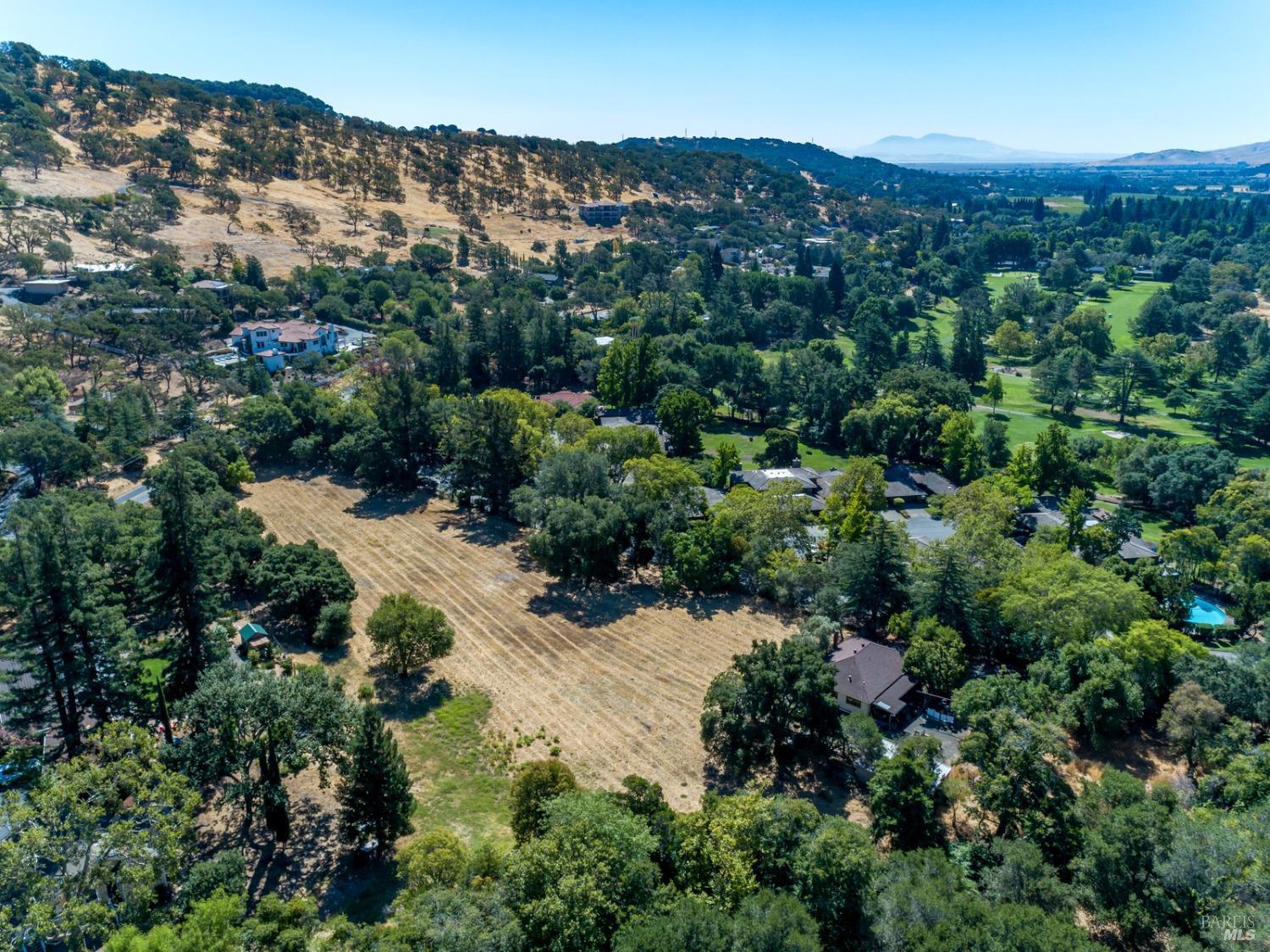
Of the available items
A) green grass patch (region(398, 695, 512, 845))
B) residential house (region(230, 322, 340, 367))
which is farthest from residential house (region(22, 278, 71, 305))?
green grass patch (region(398, 695, 512, 845))

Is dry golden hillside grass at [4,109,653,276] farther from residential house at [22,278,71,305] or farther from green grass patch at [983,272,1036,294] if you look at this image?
green grass patch at [983,272,1036,294]

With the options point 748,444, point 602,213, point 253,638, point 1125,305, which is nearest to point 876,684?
point 253,638

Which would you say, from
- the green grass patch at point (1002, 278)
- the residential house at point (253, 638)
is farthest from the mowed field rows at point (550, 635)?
the green grass patch at point (1002, 278)

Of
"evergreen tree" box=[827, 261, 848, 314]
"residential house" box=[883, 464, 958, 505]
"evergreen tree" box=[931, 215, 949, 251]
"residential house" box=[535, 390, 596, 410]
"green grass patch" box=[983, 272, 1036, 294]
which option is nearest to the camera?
"residential house" box=[883, 464, 958, 505]

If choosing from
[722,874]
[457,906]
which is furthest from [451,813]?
[722,874]

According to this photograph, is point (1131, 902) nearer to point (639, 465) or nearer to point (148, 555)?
point (639, 465)

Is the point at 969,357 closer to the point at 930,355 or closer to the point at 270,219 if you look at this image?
the point at 930,355

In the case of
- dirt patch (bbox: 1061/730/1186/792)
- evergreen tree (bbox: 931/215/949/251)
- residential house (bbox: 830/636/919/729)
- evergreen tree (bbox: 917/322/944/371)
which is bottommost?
dirt patch (bbox: 1061/730/1186/792)
